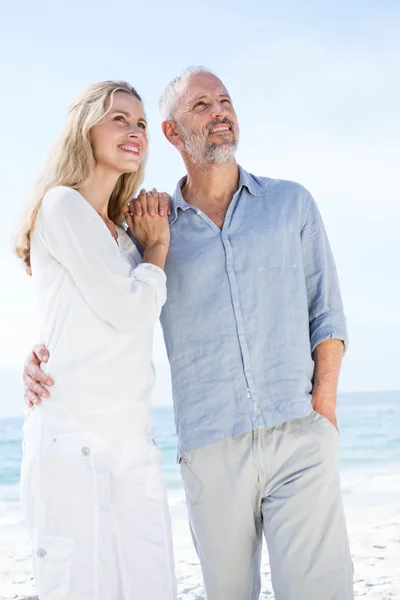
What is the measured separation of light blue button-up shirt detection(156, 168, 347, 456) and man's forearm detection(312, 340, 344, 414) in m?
0.03

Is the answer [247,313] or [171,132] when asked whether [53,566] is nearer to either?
[247,313]

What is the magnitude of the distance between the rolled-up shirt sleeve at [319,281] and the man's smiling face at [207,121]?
15.0 inches

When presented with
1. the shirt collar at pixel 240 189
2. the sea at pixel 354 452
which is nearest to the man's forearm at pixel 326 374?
the shirt collar at pixel 240 189

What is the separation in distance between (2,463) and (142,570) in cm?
1576

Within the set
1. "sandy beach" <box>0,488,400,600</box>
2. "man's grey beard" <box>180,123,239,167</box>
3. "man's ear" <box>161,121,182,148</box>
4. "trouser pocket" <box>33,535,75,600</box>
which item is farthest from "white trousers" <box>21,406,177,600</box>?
"sandy beach" <box>0,488,400,600</box>

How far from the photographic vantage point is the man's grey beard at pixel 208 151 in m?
3.21

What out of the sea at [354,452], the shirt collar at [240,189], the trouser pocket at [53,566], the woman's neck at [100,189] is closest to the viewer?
the trouser pocket at [53,566]

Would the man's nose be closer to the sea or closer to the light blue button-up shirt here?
the light blue button-up shirt

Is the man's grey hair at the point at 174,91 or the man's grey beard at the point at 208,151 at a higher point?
the man's grey hair at the point at 174,91

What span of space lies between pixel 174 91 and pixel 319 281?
1.00m

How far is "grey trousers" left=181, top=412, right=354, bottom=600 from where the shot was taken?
2824mm

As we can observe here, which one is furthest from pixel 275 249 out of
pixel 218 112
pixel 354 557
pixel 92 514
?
pixel 354 557

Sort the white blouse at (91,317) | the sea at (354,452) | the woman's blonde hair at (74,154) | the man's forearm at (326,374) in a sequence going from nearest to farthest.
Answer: the white blouse at (91,317), the woman's blonde hair at (74,154), the man's forearm at (326,374), the sea at (354,452)

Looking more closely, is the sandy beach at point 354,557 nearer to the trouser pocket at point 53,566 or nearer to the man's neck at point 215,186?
the man's neck at point 215,186
